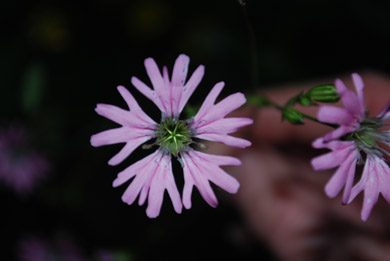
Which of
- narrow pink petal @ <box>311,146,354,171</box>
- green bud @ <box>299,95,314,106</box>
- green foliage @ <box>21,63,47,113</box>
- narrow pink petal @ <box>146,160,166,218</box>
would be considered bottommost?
narrow pink petal @ <box>146,160,166,218</box>

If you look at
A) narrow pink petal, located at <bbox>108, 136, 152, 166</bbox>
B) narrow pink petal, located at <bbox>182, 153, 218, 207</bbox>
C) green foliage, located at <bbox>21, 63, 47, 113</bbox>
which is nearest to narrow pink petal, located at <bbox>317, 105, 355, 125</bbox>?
narrow pink petal, located at <bbox>182, 153, 218, 207</bbox>

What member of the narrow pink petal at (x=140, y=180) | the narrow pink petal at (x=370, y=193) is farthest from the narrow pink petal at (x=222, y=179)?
the narrow pink petal at (x=370, y=193)

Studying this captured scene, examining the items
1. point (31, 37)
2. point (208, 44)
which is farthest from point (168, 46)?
point (31, 37)

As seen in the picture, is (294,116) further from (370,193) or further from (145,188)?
(145,188)

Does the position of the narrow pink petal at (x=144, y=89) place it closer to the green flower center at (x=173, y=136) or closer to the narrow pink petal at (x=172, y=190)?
the green flower center at (x=173, y=136)

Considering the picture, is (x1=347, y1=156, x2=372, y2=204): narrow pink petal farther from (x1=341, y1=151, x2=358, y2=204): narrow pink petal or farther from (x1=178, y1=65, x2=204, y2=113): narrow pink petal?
(x1=178, y1=65, x2=204, y2=113): narrow pink petal

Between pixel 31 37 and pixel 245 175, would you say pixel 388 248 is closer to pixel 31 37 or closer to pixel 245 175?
pixel 245 175

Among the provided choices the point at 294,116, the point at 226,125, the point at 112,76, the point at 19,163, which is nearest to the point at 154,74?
the point at 226,125
